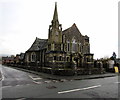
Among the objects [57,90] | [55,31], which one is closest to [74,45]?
[55,31]

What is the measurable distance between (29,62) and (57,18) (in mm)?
18436

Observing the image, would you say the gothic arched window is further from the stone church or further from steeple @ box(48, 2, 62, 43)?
steeple @ box(48, 2, 62, 43)

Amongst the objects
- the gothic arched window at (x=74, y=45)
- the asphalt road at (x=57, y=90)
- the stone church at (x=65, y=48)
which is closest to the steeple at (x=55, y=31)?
the stone church at (x=65, y=48)

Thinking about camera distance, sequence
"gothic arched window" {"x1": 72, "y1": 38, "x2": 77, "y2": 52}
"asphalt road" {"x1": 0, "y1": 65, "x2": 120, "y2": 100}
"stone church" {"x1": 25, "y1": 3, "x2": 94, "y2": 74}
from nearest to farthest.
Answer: "asphalt road" {"x1": 0, "y1": 65, "x2": 120, "y2": 100}, "stone church" {"x1": 25, "y1": 3, "x2": 94, "y2": 74}, "gothic arched window" {"x1": 72, "y1": 38, "x2": 77, "y2": 52}

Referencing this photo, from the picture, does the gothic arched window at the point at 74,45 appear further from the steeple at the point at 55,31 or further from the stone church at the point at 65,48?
the steeple at the point at 55,31

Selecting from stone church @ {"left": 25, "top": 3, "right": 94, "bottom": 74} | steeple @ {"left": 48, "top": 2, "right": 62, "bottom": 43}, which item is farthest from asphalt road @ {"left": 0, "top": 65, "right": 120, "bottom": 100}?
steeple @ {"left": 48, "top": 2, "right": 62, "bottom": 43}

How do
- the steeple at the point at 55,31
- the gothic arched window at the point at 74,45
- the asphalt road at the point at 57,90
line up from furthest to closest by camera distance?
1. the gothic arched window at the point at 74,45
2. the steeple at the point at 55,31
3. the asphalt road at the point at 57,90

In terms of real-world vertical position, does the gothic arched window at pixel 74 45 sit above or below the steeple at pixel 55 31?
below

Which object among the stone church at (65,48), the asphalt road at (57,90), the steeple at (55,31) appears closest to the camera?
the asphalt road at (57,90)

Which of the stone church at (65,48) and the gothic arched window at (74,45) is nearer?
the stone church at (65,48)

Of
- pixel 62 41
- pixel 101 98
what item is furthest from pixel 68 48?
pixel 101 98

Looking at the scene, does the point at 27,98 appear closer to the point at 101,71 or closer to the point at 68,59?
the point at 101,71

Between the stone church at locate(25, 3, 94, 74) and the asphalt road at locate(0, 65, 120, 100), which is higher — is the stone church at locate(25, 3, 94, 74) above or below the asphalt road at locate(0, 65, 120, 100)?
above

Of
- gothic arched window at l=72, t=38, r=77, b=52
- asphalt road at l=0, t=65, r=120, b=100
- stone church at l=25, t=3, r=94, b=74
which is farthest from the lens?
gothic arched window at l=72, t=38, r=77, b=52
